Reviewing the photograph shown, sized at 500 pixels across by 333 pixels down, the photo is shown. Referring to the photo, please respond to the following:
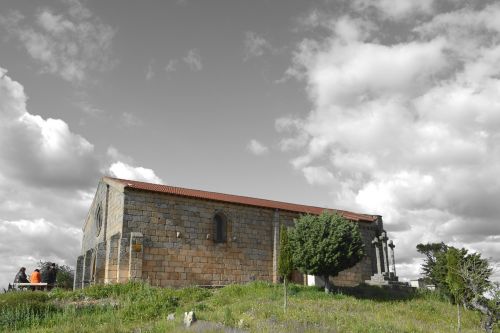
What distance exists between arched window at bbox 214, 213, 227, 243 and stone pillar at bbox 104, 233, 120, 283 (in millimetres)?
5932

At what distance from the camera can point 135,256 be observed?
953 inches

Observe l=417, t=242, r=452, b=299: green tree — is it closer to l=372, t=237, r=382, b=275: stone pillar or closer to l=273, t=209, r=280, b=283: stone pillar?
l=372, t=237, r=382, b=275: stone pillar

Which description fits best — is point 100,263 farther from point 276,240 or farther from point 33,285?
point 276,240

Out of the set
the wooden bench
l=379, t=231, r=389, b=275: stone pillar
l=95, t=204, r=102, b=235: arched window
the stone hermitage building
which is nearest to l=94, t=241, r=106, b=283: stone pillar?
the stone hermitage building

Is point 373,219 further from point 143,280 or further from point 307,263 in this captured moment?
point 143,280

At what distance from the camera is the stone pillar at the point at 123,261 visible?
944 inches

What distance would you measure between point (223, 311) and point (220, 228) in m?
10.9

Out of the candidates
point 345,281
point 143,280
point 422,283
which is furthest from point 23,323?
point 422,283

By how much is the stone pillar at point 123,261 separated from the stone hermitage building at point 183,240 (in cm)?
5

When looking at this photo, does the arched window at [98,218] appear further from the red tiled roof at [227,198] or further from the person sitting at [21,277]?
the person sitting at [21,277]

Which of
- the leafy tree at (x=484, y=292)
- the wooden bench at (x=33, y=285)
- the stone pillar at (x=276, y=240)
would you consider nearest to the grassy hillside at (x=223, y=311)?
the leafy tree at (x=484, y=292)

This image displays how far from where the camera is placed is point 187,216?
26.7 m

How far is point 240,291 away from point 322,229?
5.69m

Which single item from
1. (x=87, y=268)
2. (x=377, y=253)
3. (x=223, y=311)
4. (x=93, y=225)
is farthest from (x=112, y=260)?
(x=377, y=253)
